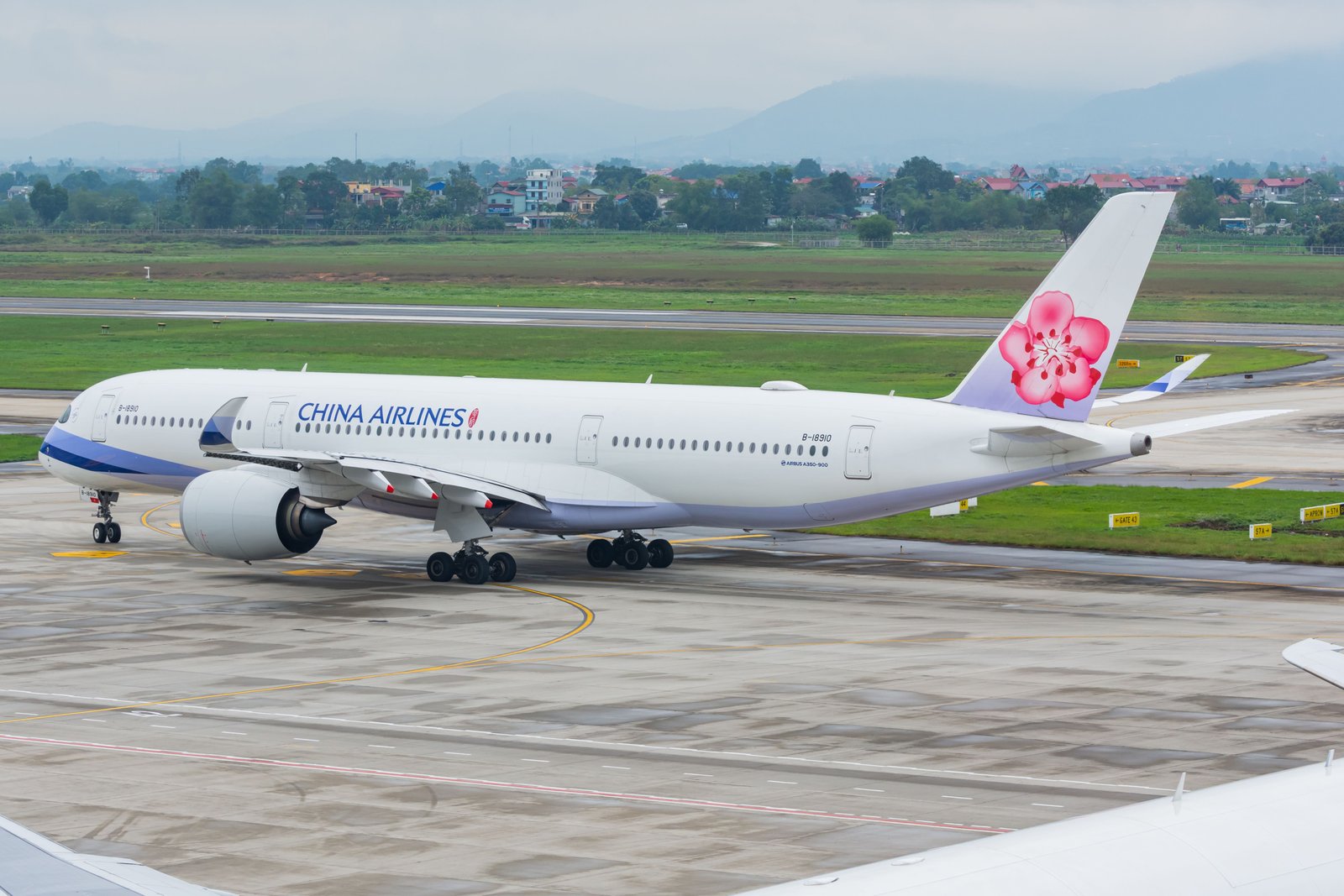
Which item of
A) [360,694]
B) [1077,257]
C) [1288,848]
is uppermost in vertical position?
[1077,257]

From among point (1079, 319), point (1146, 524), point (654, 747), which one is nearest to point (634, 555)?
point (1079, 319)

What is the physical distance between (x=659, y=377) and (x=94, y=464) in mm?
41348

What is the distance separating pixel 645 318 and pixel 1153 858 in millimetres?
114050

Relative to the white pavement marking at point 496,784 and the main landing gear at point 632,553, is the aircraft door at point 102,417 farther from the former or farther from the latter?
the white pavement marking at point 496,784

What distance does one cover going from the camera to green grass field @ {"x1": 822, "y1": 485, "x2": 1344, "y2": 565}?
4575cm

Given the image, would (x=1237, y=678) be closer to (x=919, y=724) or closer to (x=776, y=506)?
(x=919, y=724)

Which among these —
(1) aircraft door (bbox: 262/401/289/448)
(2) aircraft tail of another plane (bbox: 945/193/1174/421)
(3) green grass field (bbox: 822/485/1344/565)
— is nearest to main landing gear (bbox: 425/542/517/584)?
(1) aircraft door (bbox: 262/401/289/448)

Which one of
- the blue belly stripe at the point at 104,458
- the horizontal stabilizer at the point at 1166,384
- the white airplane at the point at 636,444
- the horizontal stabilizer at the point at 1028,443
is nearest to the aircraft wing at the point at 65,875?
the white airplane at the point at 636,444

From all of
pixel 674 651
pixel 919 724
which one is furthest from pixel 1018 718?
pixel 674 651

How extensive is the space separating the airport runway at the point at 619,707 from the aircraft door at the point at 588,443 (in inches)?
117

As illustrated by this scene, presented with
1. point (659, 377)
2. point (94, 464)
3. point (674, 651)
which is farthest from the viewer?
point (659, 377)

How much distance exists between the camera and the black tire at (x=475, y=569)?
4256cm

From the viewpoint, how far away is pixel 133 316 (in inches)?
4966

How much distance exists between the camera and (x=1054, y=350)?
39750mm
